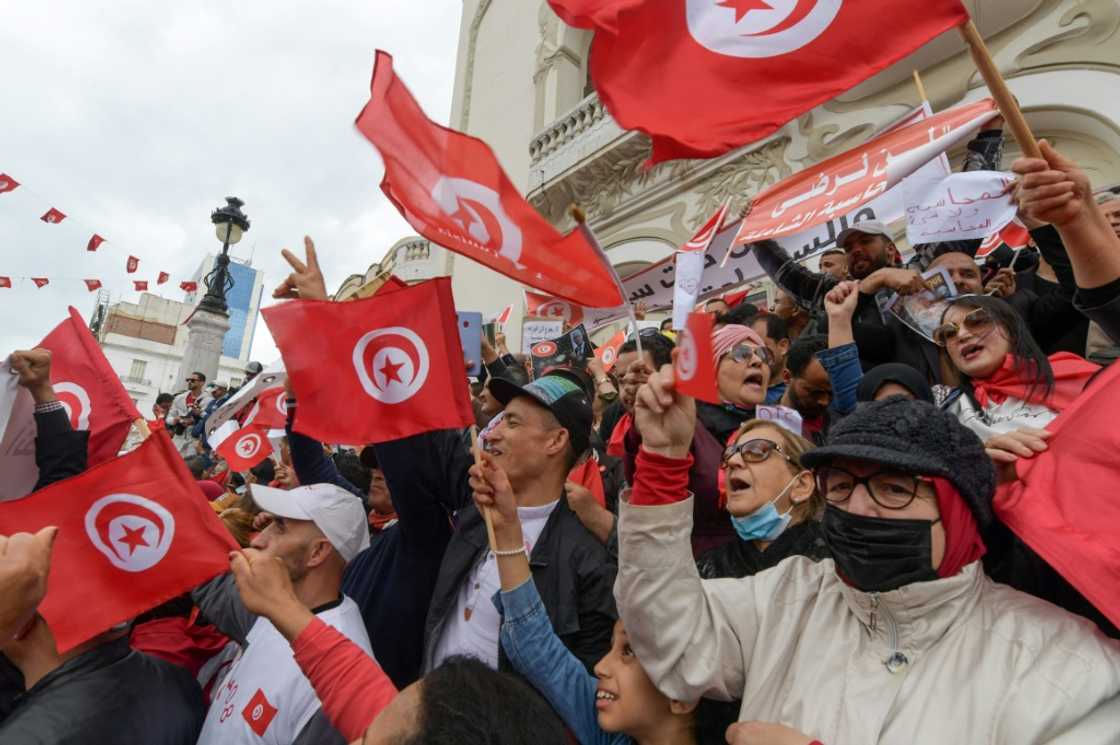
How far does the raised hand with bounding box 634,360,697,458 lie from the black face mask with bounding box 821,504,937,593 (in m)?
0.39

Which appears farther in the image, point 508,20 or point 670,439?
point 508,20

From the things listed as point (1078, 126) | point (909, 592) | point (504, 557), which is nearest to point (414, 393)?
point (504, 557)

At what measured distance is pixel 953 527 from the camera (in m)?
1.39

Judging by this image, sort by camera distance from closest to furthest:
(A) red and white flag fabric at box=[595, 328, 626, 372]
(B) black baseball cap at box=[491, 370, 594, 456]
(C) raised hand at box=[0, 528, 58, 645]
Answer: (C) raised hand at box=[0, 528, 58, 645], (B) black baseball cap at box=[491, 370, 594, 456], (A) red and white flag fabric at box=[595, 328, 626, 372]

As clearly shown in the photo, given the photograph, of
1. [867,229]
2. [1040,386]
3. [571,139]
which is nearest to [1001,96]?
[1040,386]

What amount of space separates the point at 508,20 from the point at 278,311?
13.6m

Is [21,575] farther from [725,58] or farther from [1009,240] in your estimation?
[1009,240]

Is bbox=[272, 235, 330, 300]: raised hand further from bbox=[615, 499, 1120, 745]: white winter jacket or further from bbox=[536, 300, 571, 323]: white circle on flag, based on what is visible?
bbox=[536, 300, 571, 323]: white circle on flag

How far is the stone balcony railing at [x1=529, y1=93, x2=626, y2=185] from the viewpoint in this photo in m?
10.2

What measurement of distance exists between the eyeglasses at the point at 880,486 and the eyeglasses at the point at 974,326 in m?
1.41

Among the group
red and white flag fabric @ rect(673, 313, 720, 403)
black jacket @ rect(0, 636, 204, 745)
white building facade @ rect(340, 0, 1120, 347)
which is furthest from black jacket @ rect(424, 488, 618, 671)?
white building facade @ rect(340, 0, 1120, 347)

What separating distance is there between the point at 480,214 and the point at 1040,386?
79.0 inches

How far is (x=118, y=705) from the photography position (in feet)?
6.23

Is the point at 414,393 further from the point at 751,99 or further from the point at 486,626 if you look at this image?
the point at 751,99
